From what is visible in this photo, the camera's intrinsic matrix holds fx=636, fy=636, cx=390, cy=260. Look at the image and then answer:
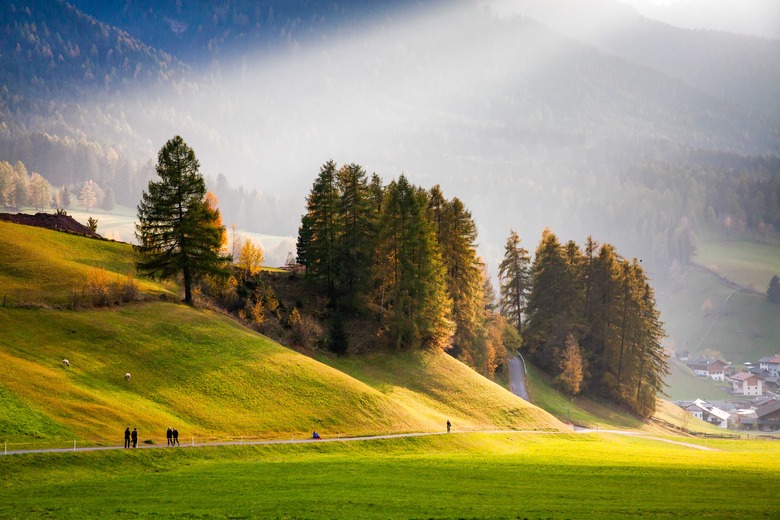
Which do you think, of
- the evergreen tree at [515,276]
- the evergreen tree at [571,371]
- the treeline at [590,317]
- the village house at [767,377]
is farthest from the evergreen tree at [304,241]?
the village house at [767,377]

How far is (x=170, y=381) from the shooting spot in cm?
4578

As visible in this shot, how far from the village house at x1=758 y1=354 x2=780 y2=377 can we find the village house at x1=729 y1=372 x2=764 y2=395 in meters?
13.8

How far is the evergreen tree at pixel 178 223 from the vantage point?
58938mm

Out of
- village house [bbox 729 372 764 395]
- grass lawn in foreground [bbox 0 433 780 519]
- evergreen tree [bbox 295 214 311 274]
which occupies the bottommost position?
village house [bbox 729 372 764 395]

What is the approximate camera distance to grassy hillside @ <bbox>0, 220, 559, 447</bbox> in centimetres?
3859

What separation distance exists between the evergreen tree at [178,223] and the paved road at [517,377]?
40643 millimetres

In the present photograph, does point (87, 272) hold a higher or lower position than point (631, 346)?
higher

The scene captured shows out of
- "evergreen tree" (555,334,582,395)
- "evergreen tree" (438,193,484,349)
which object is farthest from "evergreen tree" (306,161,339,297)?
"evergreen tree" (555,334,582,395)

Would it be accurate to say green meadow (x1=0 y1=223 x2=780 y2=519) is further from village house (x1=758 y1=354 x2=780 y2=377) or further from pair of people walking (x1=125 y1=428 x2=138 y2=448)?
village house (x1=758 y1=354 x2=780 y2=377)

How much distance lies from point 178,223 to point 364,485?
35780mm

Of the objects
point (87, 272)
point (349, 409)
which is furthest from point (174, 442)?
point (87, 272)

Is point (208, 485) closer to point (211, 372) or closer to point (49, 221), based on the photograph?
point (211, 372)

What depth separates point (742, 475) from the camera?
3931cm

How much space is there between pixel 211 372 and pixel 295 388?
6.63 m
